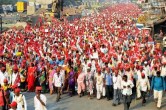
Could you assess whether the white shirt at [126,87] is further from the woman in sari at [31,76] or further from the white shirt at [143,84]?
the woman in sari at [31,76]

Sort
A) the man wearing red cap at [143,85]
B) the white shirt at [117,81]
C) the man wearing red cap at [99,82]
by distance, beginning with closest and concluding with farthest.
Answer: 1. the white shirt at [117,81]
2. the man wearing red cap at [143,85]
3. the man wearing red cap at [99,82]

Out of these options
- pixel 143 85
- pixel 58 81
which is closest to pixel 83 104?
pixel 58 81

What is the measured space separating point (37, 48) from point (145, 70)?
7426 mm

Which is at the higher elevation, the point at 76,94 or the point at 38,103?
the point at 38,103

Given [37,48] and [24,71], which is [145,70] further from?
[37,48]

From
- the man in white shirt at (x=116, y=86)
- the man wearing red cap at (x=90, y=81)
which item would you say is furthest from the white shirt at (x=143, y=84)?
the man wearing red cap at (x=90, y=81)

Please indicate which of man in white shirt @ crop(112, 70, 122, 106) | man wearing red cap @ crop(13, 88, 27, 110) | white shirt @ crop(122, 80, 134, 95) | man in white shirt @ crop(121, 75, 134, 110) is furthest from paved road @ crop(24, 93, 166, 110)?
man wearing red cap @ crop(13, 88, 27, 110)

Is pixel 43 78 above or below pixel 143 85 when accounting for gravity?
below

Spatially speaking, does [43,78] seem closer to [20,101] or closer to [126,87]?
[126,87]

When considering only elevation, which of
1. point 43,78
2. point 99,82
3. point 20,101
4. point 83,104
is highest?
point 20,101

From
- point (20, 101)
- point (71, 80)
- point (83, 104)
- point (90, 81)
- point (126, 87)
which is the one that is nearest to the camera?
point (20, 101)

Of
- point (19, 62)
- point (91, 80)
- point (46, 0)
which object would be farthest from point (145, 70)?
point (46, 0)

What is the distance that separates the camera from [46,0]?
172ft

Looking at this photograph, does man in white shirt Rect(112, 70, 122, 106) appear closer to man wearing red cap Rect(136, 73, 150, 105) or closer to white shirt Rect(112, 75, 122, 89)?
white shirt Rect(112, 75, 122, 89)
